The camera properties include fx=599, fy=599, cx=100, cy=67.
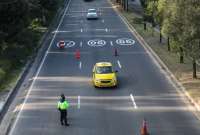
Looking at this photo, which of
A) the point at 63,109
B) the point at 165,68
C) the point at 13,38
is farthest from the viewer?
the point at 13,38

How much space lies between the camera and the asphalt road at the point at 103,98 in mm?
27562

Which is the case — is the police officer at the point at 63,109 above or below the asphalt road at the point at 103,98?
above

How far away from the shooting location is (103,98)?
33.9m

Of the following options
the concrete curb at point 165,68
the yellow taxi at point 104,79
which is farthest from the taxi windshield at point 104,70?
the concrete curb at point 165,68

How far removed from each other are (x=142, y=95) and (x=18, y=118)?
8.16 metres

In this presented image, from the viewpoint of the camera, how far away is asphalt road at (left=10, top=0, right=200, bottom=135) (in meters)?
27.6

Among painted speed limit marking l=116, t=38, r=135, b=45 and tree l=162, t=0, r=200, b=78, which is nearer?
tree l=162, t=0, r=200, b=78

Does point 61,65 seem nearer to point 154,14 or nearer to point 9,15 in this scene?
point 9,15

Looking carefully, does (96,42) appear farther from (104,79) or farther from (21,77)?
(104,79)

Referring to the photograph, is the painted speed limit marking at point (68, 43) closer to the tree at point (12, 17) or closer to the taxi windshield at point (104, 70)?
the tree at point (12, 17)

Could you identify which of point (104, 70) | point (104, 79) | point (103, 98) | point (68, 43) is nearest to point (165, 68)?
point (104, 70)

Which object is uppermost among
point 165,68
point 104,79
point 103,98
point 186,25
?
point 186,25

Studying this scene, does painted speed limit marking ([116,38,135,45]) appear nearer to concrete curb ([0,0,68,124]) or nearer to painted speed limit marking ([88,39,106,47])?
painted speed limit marking ([88,39,106,47])

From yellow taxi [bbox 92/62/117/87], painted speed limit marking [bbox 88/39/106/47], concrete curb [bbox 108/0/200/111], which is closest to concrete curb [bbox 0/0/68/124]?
painted speed limit marking [bbox 88/39/106/47]
